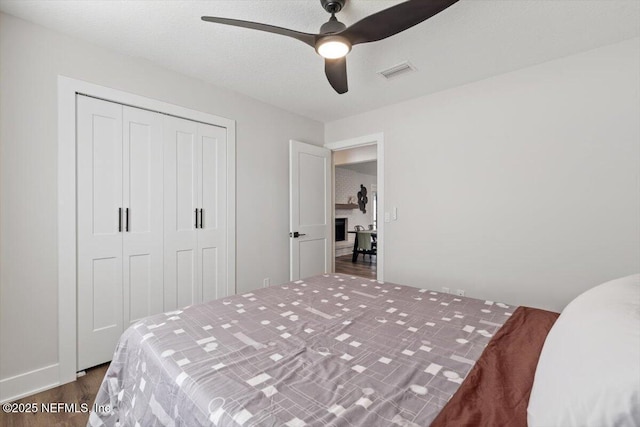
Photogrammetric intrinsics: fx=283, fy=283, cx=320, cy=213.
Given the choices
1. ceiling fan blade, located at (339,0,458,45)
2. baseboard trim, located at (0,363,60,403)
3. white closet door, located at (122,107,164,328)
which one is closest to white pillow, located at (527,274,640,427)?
ceiling fan blade, located at (339,0,458,45)

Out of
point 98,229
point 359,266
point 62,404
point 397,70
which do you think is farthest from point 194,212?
point 359,266

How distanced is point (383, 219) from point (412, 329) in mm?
2163

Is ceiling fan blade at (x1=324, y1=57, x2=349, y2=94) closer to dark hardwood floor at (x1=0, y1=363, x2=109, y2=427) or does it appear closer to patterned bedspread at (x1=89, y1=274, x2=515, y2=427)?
patterned bedspread at (x1=89, y1=274, x2=515, y2=427)

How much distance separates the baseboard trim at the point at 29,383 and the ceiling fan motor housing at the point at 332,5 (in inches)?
119

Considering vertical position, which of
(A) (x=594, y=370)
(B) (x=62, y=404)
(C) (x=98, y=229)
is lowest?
(B) (x=62, y=404)

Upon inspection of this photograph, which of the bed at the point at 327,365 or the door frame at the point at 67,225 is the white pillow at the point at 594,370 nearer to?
the bed at the point at 327,365

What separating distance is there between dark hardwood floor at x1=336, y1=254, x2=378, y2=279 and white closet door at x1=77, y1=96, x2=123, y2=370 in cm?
384

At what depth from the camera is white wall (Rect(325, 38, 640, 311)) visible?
214 cm

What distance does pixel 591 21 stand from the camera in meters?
1.89

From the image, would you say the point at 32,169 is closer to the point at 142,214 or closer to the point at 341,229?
the point at 142,214

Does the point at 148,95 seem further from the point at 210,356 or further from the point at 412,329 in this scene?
the point at 412,329

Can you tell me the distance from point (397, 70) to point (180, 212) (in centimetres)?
239

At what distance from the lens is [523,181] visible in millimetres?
2529

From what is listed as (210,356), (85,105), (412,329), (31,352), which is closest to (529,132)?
(412,329)
